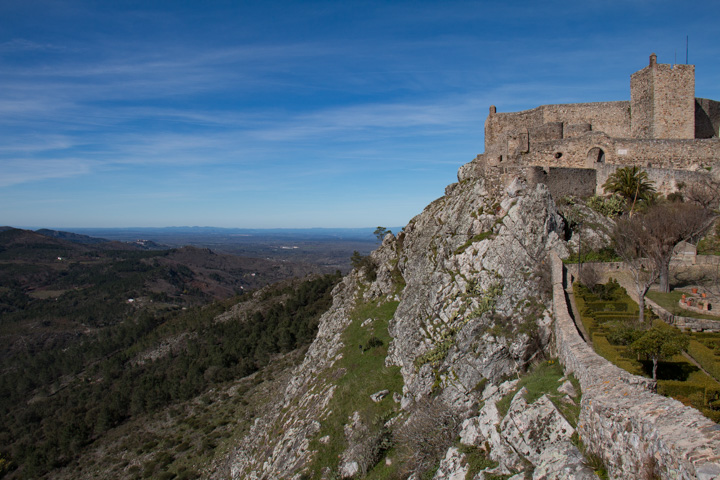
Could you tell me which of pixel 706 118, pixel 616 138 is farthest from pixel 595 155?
pixel 706 118

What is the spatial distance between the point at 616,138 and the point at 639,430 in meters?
31.0

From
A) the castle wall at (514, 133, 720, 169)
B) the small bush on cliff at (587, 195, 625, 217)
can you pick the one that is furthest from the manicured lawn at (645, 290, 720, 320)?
the castle wall at (514, 133, 720, 169)

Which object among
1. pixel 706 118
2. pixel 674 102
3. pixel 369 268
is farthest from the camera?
pixel 369 268

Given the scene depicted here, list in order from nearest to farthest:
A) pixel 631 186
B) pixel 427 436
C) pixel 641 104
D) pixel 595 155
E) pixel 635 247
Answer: pixel 427 436
pixel 635 247
pixel 631 186
pixel 595 155
pixel 641 104

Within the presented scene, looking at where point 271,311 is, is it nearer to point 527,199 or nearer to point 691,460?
point 527,199

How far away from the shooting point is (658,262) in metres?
22.1

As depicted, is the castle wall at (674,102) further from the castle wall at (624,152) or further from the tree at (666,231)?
the tree at (666,231)

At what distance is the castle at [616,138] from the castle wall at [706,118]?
0.26ft

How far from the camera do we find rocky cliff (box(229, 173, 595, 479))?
1220cm

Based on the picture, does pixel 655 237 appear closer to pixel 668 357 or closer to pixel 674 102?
pixel 668 357

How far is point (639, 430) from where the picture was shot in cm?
748

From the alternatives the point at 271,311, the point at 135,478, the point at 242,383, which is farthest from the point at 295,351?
the point at 135,478

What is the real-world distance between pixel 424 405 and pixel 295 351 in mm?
41998

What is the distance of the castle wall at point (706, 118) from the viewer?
112 ft
